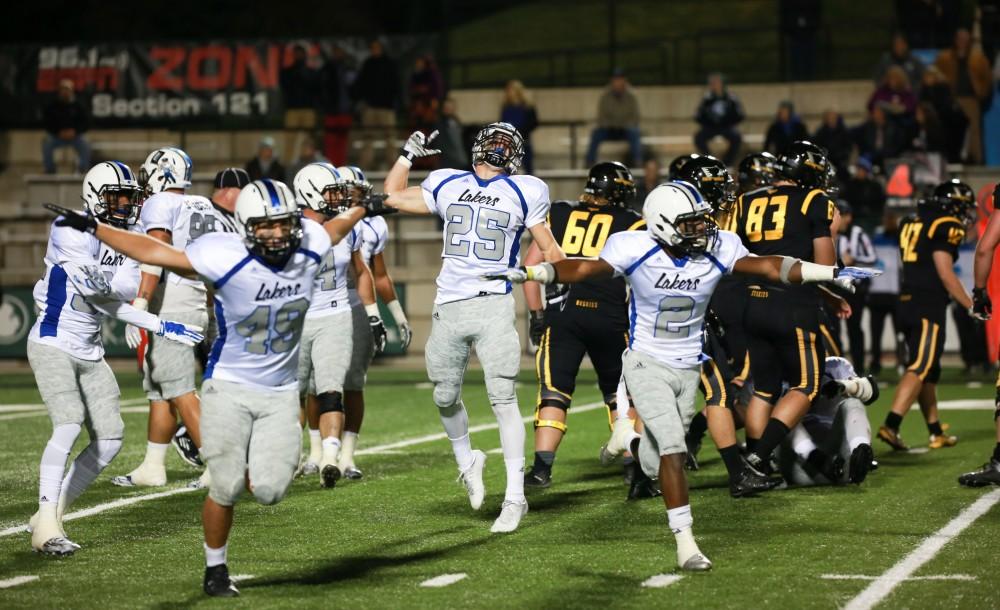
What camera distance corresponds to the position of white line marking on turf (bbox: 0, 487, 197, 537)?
808cm

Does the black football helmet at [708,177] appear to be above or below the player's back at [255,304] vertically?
above

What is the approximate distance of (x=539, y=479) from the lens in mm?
9289

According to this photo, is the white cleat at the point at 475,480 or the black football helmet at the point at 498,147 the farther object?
the white cleat at the point at 475,480

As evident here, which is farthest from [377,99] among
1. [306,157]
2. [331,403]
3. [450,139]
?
[331,403]

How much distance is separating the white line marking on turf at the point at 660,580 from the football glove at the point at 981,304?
3.75 metres

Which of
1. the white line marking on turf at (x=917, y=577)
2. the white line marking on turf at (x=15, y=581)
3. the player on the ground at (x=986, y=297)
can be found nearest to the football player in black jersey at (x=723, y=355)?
the player on the ground at (x=986, y=297)

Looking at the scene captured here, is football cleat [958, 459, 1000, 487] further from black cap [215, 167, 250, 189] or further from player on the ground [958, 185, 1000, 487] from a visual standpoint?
black cap [215, 167, 250, 189]


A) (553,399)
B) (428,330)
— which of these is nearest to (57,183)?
(428,330)

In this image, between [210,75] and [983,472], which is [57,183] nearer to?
[210,75]

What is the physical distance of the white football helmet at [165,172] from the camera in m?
9.36

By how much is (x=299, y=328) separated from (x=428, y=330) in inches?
542

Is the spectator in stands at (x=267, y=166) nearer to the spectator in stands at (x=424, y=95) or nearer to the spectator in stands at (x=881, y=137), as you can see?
the spectator in stands at (x=424, y=95)

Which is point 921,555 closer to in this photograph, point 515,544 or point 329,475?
point 515,544

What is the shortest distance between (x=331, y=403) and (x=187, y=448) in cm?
148
